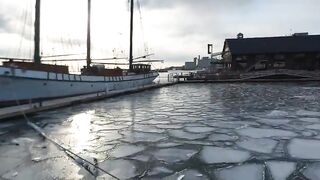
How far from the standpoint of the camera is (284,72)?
48531 mm

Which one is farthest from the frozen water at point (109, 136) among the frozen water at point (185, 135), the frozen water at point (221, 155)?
the frozen water at point (221, 155)

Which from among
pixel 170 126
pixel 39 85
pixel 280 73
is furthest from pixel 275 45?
pixel 170 126

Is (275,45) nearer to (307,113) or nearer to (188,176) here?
(307,113)

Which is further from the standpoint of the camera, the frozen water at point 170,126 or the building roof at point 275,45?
the building roof at point 275,45

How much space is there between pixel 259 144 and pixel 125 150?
311cm

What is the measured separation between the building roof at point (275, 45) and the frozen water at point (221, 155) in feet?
157

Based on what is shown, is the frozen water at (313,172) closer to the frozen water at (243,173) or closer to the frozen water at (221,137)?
the frozen water at (243,173)

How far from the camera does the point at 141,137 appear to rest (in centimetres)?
973

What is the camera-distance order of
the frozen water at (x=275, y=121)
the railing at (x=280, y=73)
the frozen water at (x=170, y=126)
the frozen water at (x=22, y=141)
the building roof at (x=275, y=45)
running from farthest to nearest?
the building roof at (x=275, y=45), the railing at (x=280, y=73), the frozen water at (x=275, y=121), the frozen water at (x=170, y=126), the frozen water at (x=22, y=141)

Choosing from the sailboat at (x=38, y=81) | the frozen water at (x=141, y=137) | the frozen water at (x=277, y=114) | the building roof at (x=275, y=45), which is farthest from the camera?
the building roof at (x=275, y=45)

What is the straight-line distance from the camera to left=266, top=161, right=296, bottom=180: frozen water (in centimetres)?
626

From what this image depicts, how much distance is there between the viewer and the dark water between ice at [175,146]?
6.61m

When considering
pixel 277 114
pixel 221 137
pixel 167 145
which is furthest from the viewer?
pixel 277 114

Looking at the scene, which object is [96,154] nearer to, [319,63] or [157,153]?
[157,153]
